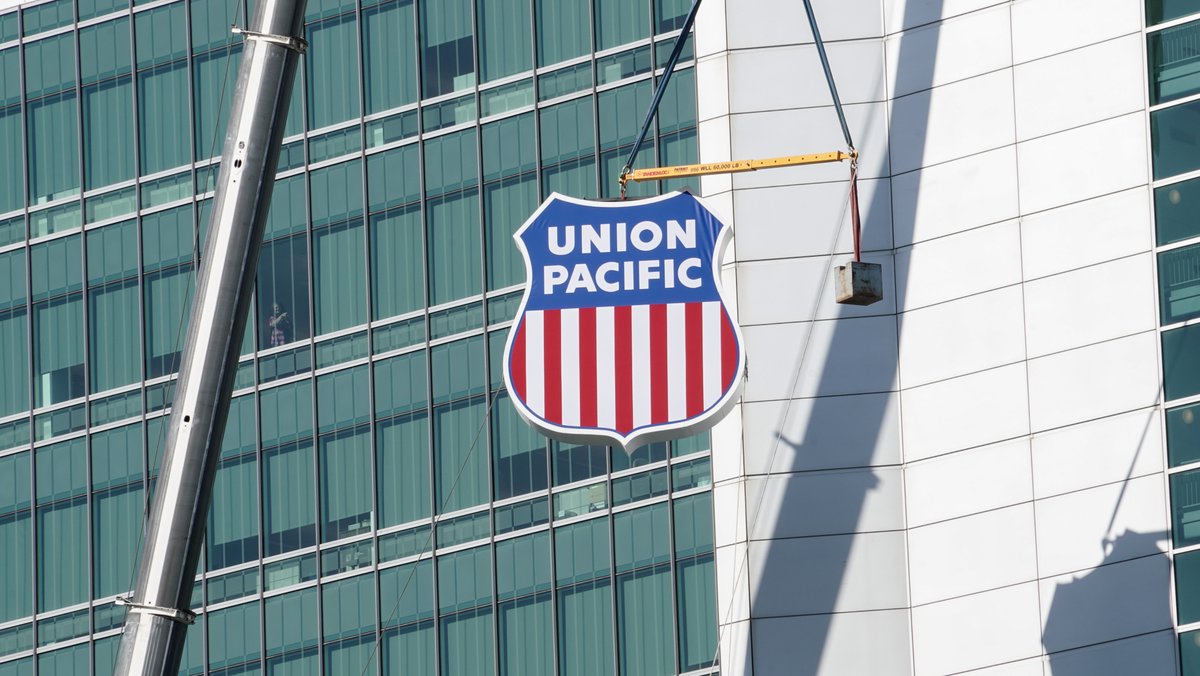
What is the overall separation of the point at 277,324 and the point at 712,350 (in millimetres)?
20195

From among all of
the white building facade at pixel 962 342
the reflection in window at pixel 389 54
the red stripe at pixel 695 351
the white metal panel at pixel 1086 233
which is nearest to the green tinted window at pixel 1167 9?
the white building facade at pixel 962 342

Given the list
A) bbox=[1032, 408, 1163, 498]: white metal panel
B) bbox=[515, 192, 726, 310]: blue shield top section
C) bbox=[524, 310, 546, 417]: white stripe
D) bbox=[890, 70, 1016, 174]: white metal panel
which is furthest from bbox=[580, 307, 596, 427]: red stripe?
bbox=[890, 70, 1016, 174]: white metal panel

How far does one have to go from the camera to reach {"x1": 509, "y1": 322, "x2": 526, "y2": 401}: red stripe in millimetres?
40062

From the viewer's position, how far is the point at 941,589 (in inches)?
1896

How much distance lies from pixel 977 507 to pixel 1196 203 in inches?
293

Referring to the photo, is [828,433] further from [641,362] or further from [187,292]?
[187,292]

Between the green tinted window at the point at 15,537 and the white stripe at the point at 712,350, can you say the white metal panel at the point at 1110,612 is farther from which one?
the green tinted window at the point at 15,537

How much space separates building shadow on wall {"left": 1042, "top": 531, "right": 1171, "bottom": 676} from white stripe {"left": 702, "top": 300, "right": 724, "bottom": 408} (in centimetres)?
1061

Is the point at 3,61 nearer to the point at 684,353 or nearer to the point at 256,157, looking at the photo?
the point at 684,353

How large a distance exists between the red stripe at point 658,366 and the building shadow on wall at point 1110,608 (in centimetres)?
1120

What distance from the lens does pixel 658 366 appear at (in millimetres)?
39656

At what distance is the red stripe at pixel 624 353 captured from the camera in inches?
1567

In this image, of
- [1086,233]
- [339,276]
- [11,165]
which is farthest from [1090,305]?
[11,165]

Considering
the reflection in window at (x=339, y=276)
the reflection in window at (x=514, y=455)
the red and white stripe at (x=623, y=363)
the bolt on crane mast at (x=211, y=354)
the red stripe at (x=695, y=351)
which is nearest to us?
the bolt on crane mast at (x=211, y=354)
